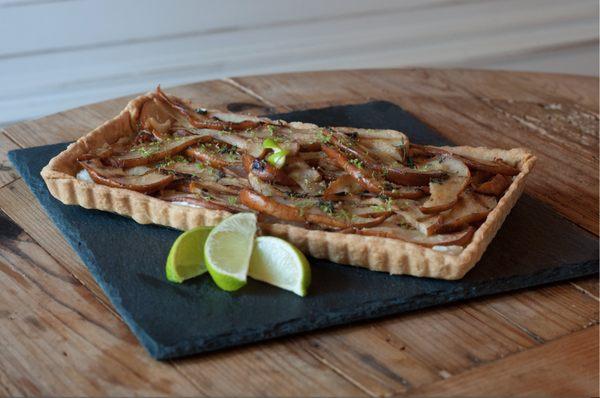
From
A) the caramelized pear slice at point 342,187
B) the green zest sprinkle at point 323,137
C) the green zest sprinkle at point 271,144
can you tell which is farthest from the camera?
the green zest sprinkle at point 323,137

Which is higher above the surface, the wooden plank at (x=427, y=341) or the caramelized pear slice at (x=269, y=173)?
the caramelized pear slice at (x=269, y=173)

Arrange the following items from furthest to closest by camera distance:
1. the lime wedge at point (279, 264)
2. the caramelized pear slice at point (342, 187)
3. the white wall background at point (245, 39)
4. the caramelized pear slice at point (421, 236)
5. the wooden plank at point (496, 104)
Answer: the white wall background at point (245, 39) < the wooden plank at point (496, 104) < the caramelized pear slice at point (342, 187) < the caramelized pear slice at point (421, 236) < the lime wedge at point (279, 264)

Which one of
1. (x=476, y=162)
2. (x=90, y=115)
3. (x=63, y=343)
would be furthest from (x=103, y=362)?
(x=90, y=115)

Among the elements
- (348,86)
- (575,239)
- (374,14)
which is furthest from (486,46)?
(575,239)

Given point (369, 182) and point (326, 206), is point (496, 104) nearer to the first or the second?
point (369, 182)

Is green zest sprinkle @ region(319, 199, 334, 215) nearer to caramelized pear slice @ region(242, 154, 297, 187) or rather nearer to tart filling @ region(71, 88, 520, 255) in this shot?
tart filling @ region(71, 88, 520, 255)

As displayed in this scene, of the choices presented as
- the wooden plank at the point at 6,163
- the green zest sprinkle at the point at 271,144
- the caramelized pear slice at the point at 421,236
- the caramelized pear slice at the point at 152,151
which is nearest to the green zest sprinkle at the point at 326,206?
the caramelized pear slice at the point at 421,236

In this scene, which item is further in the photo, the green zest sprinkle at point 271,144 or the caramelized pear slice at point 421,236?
the green zest sprinkle at point 271,144

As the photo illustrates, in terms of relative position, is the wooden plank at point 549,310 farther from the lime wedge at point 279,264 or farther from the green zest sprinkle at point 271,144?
the green zest sprinkle at point 271,144

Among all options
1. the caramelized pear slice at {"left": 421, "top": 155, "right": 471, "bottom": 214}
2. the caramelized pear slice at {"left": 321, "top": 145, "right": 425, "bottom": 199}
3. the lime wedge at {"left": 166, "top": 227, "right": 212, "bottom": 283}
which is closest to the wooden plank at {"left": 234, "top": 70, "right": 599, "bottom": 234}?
the caramelized pear slice at {"left": 421, "top": 155, "right": 471, "bottom": 214}
